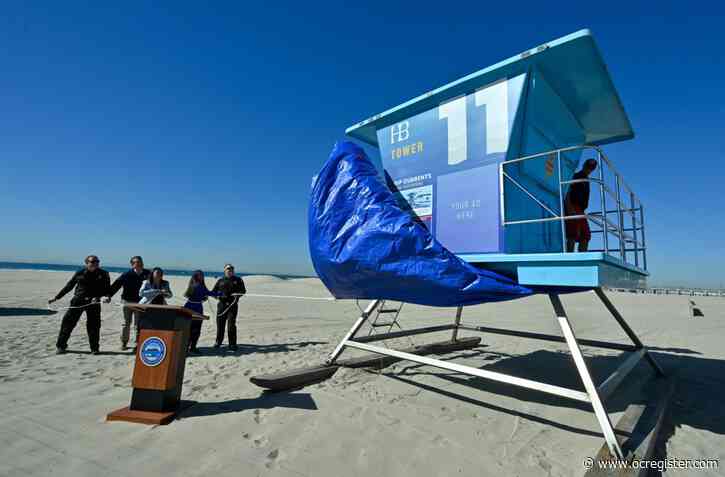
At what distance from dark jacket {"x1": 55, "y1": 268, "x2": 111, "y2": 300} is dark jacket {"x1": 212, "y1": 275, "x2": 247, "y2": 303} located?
7.34ft

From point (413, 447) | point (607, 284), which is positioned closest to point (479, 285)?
point (607, 284)

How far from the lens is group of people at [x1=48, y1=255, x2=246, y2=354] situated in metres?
7.09

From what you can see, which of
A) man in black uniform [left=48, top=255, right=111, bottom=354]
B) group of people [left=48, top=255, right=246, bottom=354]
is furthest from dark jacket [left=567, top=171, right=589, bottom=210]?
man in black uniform [left=48, top=255, right=111, bottom=354]

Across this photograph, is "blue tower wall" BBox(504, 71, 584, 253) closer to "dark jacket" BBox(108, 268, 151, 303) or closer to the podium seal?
the podium seal

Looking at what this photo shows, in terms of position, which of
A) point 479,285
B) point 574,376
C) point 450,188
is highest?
point 450,188

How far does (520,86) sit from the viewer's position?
483cm

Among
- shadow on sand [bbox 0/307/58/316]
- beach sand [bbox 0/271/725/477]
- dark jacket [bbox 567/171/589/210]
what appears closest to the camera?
Answer: beach sand [bbox 0/271/725/477]

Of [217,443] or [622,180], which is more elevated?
[622,180]

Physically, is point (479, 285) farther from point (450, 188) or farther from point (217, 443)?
point (217, 443)

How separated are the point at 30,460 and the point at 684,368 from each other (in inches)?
422

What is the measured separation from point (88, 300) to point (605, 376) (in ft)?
34.7

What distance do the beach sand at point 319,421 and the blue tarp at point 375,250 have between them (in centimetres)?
152

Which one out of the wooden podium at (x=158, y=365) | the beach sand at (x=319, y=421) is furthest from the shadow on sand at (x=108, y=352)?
the wooden podium at (x=158, y=365)

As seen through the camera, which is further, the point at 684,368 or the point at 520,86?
the point at 684,368
